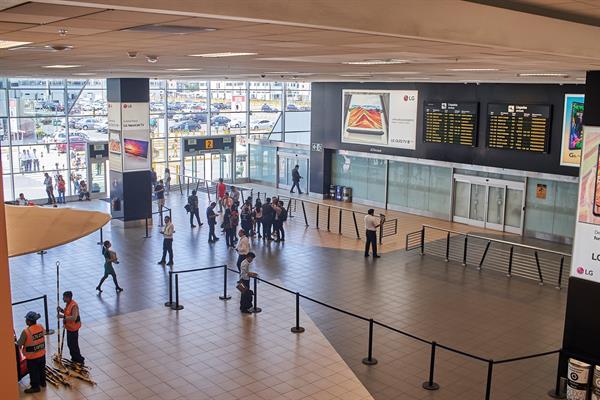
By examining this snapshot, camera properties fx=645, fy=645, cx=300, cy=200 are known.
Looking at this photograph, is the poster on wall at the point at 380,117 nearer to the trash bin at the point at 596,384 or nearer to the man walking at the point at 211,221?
the man walking at the point at 211,221

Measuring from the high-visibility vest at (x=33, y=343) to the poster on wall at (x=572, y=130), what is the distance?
48.5ft

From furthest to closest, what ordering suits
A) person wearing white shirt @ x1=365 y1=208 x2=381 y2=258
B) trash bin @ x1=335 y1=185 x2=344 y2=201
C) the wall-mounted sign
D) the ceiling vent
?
trash bin @ x1=335 y1=185 x2=344 y2=201 → the wall-mounted sign → person wearing white shirt @ x1=365 y1=208 x2=381 y2=258 → the ceiling vent

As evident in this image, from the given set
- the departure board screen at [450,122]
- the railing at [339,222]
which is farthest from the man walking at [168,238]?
the departure board screen at [450,122]

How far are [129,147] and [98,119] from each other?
26.7 ft

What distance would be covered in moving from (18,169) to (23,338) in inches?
706

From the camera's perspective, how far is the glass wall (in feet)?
81.3

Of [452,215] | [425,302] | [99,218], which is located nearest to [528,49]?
[99,218]

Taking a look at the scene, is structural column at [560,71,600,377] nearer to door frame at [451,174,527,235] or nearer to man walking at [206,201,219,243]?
man walking at [206,201,219,243]

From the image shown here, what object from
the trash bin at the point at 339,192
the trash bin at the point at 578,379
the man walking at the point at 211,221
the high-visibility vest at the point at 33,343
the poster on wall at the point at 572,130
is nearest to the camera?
the trash bin at the point at 578,379

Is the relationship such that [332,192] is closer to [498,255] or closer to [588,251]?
[498,255]

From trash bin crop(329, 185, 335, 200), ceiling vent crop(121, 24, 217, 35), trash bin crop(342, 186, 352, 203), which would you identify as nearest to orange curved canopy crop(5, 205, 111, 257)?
ceiling vent crop(121, 24, 217, 35)

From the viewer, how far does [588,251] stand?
344 inches

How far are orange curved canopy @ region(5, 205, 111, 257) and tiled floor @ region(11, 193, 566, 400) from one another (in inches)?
261

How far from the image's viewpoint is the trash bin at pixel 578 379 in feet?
28.7
